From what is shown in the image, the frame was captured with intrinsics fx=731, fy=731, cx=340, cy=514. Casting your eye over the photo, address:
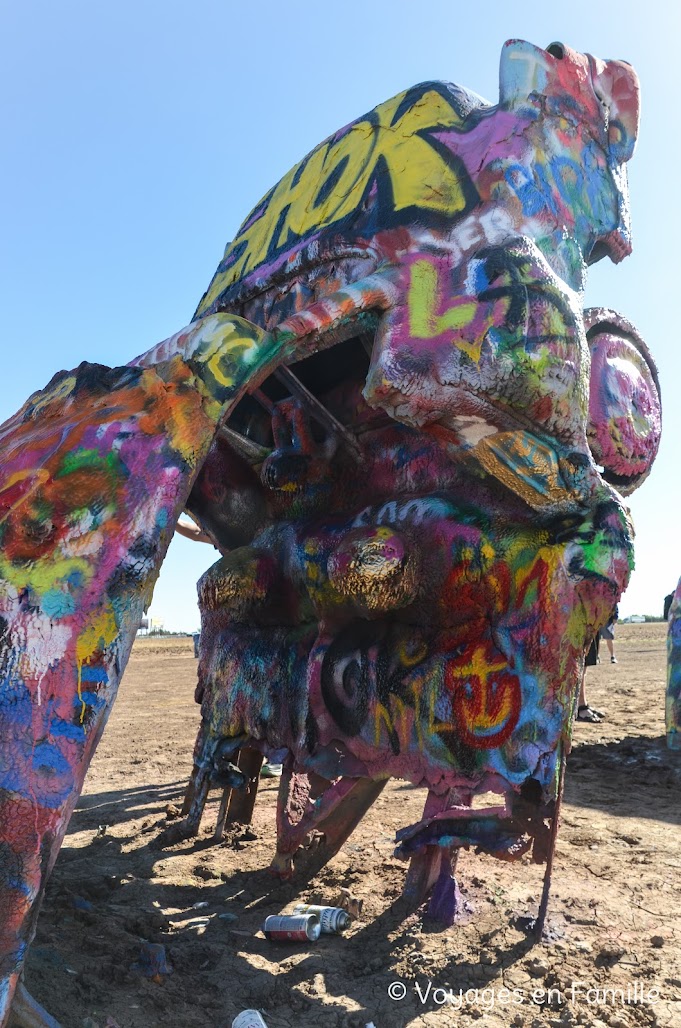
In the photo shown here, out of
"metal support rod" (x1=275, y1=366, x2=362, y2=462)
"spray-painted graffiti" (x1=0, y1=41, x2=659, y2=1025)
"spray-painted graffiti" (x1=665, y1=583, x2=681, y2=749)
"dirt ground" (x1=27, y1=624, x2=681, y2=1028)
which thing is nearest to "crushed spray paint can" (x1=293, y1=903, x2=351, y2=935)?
"dirt ground" (x1=27, y1=624, x2=681, y2=1028)

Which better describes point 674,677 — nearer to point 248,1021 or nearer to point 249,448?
point 249,448

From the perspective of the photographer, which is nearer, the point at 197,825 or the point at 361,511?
the point at 361,511

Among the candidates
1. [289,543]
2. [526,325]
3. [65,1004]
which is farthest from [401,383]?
[65,1004]

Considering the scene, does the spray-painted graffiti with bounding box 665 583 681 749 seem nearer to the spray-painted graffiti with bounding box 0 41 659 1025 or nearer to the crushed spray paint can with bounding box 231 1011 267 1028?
the spray-painted graffiti with bounding box 0 41 659 1025

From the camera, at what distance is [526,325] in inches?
120

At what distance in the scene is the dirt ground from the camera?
2.80 m

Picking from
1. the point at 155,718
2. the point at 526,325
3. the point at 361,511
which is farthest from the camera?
the point at 155,718

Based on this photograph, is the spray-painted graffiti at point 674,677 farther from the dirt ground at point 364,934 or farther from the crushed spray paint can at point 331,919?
the crushed spray paint can at point 331,919

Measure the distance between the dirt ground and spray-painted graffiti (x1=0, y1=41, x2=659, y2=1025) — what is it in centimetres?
37

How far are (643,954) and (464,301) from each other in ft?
9.84

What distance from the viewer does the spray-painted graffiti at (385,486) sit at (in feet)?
7.40

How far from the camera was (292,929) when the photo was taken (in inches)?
133

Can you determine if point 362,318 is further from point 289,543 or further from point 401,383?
point 289,543

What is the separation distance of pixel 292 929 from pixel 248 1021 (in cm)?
80
